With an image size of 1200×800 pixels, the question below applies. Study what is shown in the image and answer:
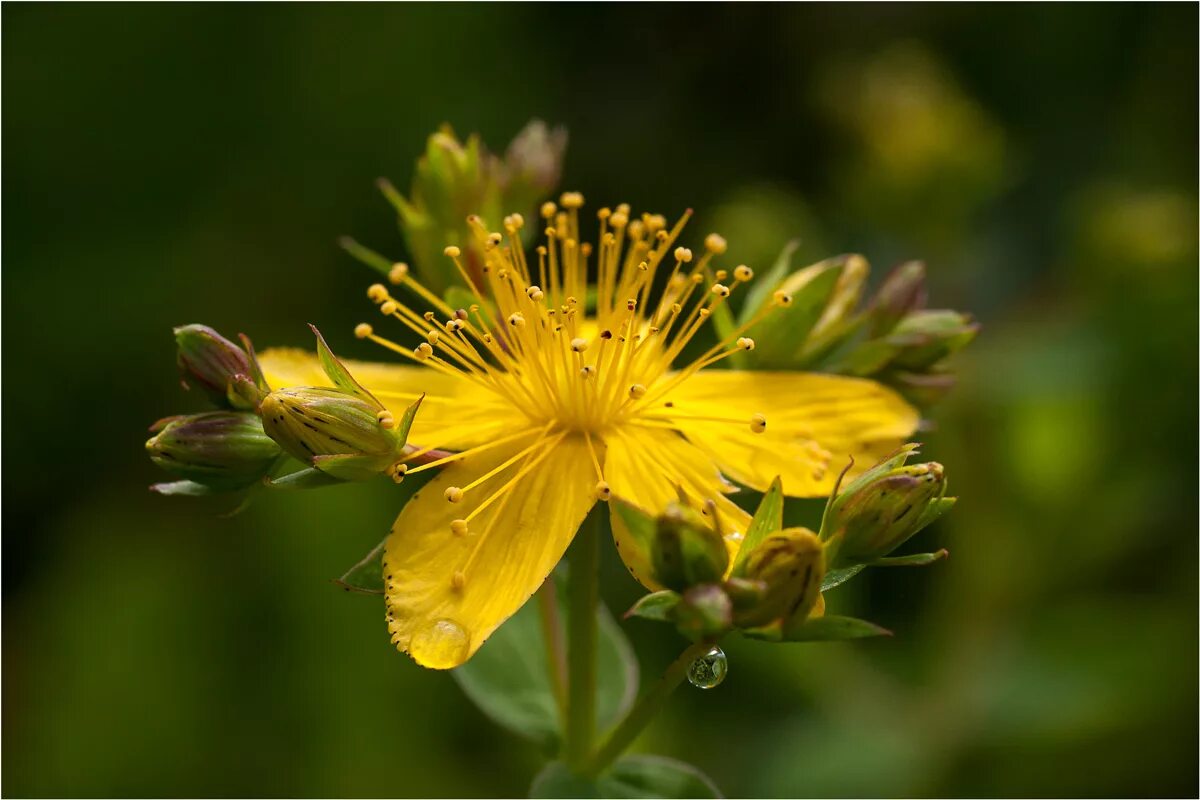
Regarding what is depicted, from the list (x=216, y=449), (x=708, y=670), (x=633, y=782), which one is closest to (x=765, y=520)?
(x=708, y=670)

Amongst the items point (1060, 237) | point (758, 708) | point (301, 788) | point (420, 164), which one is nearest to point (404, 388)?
point (420, 164)

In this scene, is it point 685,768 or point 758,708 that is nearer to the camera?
point 685,768

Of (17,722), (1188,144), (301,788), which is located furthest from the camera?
(1188,144)

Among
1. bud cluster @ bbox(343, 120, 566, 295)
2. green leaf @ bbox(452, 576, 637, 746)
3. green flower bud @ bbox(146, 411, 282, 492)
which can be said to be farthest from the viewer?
bud cluster @ bbox(343, 120, 566, 295)

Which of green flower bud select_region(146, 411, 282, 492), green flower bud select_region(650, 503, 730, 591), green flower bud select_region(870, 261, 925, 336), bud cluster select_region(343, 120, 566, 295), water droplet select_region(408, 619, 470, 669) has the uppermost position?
bud cluster select_region(343, 120, 566, 295)

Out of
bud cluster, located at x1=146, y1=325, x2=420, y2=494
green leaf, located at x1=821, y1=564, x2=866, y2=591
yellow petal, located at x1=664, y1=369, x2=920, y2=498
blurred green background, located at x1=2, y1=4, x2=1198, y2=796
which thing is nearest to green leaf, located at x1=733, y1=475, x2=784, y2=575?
green leaf, located at x1=821, y1=564, x2=866, y2=591

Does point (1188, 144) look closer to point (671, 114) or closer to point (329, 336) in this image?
point (671, 114)

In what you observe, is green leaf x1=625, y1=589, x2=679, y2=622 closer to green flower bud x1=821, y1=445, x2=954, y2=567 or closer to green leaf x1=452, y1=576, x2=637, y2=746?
green flower bud x1=821, y1=445, x2=954, y2=567

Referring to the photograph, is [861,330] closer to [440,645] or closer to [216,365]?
[440,645]
